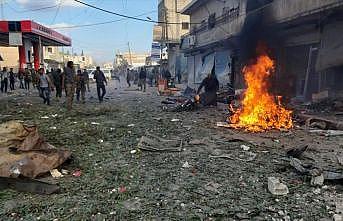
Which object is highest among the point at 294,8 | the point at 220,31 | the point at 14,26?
the point at 14,26

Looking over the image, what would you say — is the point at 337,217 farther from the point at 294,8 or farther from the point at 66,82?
the point at 66,82

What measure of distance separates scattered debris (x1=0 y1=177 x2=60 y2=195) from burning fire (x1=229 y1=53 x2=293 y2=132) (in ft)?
18.2

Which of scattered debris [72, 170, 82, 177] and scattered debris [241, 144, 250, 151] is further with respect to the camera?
scattered debris [241, 144, 250, 151]

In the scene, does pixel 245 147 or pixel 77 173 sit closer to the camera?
pixel 77 173

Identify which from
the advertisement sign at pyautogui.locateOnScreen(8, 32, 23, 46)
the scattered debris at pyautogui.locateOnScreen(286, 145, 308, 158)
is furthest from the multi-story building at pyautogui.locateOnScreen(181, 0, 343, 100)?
the advertisement sign at pyautogui.locateOnScreen(8, 32, 23, 46)

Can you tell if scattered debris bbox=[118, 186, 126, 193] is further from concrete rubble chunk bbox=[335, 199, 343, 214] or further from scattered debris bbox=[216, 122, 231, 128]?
scattered debris bbox=[216, 122, 231, 128]

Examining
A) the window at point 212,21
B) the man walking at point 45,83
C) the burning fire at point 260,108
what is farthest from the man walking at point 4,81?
the burning fire at point 260,108

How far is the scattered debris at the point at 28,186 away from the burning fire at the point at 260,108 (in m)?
5.54

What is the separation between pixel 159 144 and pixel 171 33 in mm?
38484

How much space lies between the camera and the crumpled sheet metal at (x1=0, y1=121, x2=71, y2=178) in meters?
5.13

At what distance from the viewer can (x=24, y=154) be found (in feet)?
17.9

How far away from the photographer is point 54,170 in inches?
217

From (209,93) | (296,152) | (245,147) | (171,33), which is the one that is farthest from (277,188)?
(171,33)

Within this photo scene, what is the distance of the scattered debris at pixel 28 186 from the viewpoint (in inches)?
188
